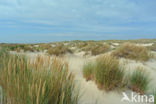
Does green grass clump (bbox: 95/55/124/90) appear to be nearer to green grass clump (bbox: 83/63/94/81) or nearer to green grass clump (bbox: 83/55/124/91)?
green grass clump (bbox: 83/55/124/91)

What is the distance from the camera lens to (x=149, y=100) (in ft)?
10.8

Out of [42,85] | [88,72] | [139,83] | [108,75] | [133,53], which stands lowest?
[139,83]

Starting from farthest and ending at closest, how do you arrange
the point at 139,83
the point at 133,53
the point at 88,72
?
the point at 133,53 < the point at 88,72 < the point at 139,83

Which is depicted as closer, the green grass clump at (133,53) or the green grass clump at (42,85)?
the green grass clump at (42,85)

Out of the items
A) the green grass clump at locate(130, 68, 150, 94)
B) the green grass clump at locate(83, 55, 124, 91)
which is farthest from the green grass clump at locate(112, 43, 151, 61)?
the green grass clump at locate(83, 55, 124, 91)

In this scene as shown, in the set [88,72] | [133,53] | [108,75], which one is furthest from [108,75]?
[133,53]

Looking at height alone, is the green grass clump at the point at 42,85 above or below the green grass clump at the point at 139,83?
above

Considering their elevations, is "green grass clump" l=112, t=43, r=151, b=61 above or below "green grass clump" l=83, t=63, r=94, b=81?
above

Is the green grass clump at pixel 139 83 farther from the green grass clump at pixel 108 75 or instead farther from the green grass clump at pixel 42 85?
the green grass clump at pixel 42 85

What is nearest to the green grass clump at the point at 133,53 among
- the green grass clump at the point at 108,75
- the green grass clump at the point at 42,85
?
the green grass clump at the point at 108,75

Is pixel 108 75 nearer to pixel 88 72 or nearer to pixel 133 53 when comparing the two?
pixel 88 72

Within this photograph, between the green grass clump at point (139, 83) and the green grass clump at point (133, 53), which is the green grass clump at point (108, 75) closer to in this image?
the green grass clump at point (139, 83)

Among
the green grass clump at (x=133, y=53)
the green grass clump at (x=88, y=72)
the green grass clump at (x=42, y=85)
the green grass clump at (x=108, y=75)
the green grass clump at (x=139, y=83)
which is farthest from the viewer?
the green grass clump at (x=133, y=53)

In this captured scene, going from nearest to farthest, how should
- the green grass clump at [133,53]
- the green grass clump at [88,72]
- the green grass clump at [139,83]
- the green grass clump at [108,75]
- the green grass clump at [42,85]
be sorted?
1. the green grass clump at [42,85]
2. the green grass clump at [108,75]
3. the green grass clump at [139,83]
4. the green grass clump at [88,72]
5. the green grass clump at [133,53]
